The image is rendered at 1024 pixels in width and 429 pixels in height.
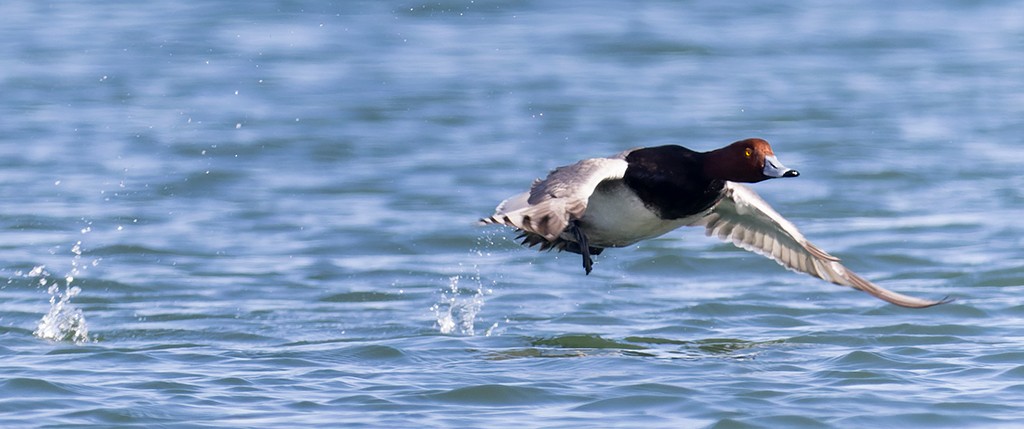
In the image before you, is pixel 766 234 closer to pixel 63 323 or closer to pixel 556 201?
pixel 556 201

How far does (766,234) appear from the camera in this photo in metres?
8.77

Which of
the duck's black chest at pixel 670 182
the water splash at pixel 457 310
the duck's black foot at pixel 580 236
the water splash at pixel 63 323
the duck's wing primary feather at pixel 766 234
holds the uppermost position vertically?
the duck's black chest at pixel 670 182

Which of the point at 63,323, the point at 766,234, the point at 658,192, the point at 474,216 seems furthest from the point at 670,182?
the point at 474,216

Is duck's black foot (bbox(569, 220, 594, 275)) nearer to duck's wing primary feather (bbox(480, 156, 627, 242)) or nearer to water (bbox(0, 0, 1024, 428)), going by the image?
duck's wing primary feather (bbox(480, 156, 627, 242))

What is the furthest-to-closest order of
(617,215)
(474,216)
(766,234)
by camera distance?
1. (474,216)
2. (766,234)
3. (617,215)

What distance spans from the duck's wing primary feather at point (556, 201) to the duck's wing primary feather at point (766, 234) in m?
1.17

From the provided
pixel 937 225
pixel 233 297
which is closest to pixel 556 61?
pixel 937 225

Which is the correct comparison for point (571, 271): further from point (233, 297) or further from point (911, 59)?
point (911, 59)

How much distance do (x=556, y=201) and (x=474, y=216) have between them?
18.2ft

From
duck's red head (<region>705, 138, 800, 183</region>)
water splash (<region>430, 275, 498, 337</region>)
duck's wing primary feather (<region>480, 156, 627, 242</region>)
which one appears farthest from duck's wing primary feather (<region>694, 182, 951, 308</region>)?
water splash (<region>430, 275, 498, 337</region>)

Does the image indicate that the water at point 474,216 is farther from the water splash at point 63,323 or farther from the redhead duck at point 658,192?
the redhead duck at point 658,192

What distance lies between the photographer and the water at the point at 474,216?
7.17 m

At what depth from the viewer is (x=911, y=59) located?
1867 cm

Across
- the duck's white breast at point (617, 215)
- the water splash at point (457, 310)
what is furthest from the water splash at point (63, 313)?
the duck's white breast at point (617, 215)
